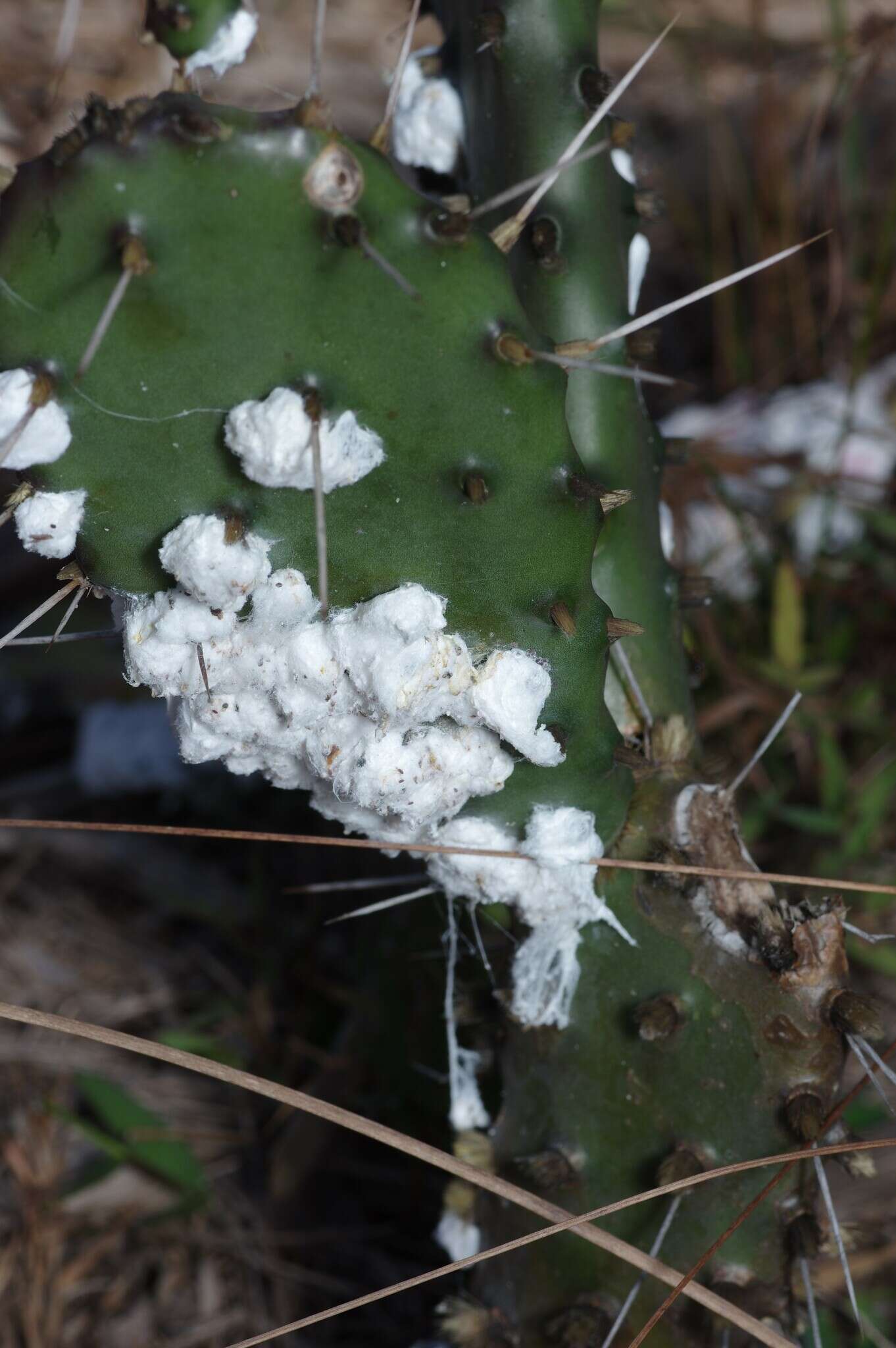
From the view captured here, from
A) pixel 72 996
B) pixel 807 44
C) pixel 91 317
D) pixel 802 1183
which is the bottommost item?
pixel 72 996

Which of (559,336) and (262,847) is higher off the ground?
(559,336)

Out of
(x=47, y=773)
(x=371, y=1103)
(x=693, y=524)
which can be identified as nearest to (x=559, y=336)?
(x=371, y=1103)

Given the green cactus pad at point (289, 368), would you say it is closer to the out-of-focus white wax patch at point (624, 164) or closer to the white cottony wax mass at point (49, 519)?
the white cottony wax mass at point (49, 519)

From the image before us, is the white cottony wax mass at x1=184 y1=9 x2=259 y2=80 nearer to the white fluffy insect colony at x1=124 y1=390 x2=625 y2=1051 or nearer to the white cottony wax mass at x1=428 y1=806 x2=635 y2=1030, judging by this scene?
the white fluffy insect colony at x1=124 y1=390 x2=625 y2=1051

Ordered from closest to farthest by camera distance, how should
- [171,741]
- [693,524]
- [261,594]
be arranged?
[261,594]
[171,741]
[693,524]

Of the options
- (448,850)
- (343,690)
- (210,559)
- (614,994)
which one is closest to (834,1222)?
(614,994)

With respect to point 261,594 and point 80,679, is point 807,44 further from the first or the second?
point 261,594

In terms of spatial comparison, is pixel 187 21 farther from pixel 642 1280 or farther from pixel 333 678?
pixel 642 1280
